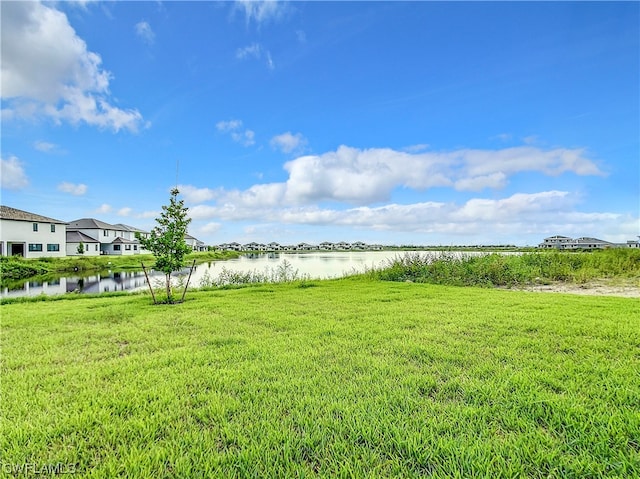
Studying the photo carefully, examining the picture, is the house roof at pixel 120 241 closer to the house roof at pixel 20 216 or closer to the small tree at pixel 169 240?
the house roof at pixel 20 216

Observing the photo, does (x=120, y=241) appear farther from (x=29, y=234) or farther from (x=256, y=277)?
(x=256, y=277)

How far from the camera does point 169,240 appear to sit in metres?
A: 6.97

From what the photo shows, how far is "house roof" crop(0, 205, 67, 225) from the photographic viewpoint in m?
27.1

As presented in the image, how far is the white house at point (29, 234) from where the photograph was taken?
26734 mm

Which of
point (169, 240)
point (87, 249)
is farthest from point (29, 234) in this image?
point (169, 240)

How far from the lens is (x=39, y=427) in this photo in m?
1.92

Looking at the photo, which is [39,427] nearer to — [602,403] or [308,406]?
[308,406]

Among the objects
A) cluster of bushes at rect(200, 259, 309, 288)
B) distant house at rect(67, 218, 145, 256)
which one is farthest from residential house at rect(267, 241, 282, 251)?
cluster of bushes at rect(200, 259, 309, 288)

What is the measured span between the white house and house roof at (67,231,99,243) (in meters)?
5.02

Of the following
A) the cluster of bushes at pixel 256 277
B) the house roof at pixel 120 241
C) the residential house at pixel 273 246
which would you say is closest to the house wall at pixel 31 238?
the house roof at pixel 120 241

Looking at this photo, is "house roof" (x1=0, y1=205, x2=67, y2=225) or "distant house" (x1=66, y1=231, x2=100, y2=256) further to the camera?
"distant house" (x1=66, y1=231, x2=100, y2=256)

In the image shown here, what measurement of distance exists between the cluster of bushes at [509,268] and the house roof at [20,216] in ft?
108

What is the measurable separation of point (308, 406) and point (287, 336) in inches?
68.5

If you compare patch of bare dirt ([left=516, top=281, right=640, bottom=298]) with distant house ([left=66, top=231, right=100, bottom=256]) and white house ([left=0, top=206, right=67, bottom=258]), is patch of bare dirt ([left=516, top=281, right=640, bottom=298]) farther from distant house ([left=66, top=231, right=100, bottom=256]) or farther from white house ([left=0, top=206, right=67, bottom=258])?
distant house ([left=66, top=231, right=100, bottom=256])
